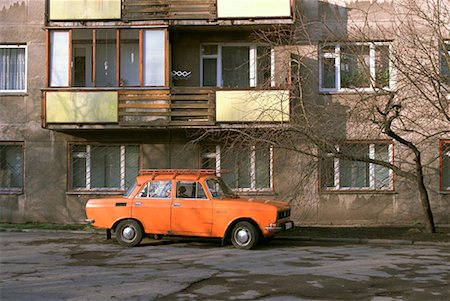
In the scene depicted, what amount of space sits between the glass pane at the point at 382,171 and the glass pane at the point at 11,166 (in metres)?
11.9

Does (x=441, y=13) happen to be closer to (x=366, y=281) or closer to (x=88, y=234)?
(x=366, y=281)

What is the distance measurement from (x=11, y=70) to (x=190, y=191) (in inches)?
370

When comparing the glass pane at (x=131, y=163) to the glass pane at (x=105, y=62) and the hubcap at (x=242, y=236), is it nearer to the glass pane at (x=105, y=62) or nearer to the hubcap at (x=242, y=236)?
the glass pane at (x=105, y=62)

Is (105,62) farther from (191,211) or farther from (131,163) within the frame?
(191,211)

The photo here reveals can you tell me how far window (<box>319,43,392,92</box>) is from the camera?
572 inches

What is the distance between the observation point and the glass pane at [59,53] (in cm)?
1717

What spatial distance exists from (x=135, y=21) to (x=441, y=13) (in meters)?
8.99

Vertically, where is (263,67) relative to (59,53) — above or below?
below

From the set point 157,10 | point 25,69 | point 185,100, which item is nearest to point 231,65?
point 185,100

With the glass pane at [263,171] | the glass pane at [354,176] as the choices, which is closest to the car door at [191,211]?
the glass pane at [263,171]

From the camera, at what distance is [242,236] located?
12.3 metres

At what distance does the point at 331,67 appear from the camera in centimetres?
1788

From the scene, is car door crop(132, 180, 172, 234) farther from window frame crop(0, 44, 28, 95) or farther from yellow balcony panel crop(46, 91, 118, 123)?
window frame crop(0, 44, 28, 95)

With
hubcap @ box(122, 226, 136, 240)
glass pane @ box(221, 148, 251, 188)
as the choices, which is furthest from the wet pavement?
glass pane @ box(221, 148, 251, 188)
